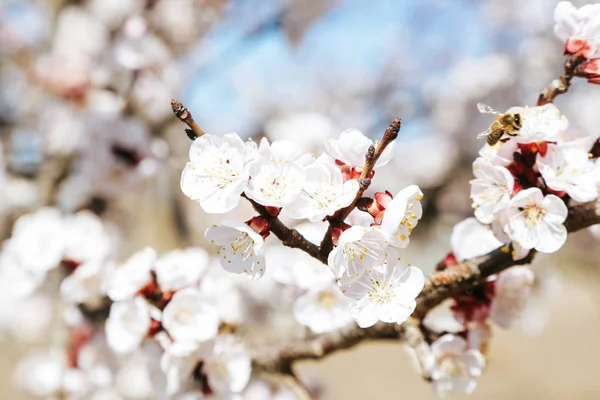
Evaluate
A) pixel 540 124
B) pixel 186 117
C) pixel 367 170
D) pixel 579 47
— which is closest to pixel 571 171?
pixel 540 124

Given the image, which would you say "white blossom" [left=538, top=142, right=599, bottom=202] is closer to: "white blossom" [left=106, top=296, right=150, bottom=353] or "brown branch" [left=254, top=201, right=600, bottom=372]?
"brown branch" [left=254, top=201, right=600, bottom=372]

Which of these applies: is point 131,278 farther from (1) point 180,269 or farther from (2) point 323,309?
(2) point 323,309

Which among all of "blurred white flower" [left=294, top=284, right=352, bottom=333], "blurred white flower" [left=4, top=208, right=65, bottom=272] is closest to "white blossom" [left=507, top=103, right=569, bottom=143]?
"blurred white flower" [left=294, top=284, right=352, bottom=333]

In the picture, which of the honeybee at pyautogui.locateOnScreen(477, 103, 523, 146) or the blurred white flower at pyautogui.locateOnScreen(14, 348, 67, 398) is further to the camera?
the blurred white flower at pyautogui.locateOnScreen(14, 348, 67, 398)

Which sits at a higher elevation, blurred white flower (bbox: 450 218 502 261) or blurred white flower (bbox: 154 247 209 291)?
blurred white flower (bbox: 154 247 209 291)

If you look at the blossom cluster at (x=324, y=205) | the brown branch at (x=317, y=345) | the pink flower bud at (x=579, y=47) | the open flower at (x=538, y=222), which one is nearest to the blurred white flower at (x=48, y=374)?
the brown branch at (x=317, y=345)
